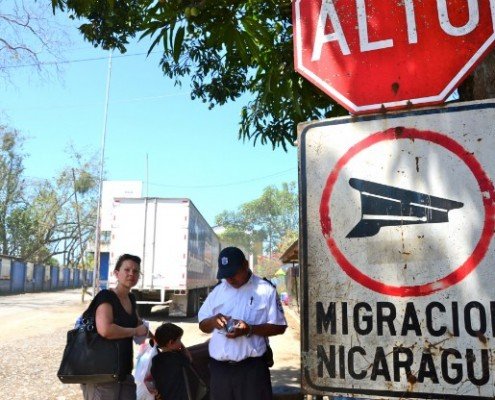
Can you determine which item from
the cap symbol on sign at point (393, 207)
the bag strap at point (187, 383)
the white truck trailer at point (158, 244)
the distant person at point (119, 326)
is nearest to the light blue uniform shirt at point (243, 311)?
the distant person at point (119, 326)

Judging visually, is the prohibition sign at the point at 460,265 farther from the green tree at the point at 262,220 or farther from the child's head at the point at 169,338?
the green tree at the point at 262,220

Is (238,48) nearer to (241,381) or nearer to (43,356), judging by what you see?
(241,381)

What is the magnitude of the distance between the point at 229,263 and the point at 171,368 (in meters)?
1.42

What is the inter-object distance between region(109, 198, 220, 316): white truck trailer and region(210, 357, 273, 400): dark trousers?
12.9m

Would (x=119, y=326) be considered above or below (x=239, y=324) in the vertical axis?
below

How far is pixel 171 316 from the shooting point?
17.0 m

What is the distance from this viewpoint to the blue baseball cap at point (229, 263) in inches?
119

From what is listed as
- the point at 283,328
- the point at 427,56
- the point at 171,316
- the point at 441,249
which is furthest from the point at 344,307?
the point at 171,316

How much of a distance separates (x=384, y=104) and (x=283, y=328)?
1902 millimetres

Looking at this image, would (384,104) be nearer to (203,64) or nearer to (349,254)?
(349,254)

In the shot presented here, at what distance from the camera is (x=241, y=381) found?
9.42 feet

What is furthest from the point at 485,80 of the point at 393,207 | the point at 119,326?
the point at 119,326

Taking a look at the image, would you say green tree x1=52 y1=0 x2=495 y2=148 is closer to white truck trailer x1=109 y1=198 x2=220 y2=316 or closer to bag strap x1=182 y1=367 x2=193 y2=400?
bag strap x1=182 y1=367 x2=193 y2=400

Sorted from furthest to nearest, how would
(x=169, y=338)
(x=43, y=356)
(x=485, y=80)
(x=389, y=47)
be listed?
(x=43, y=356) → (x=169, y=338) → (x=485, y=80) → (x=389, y=47)
